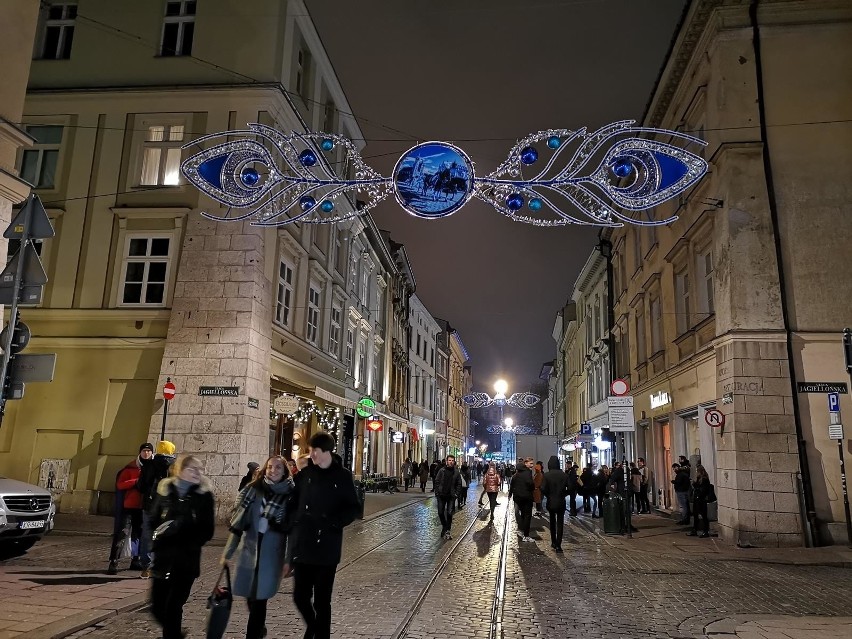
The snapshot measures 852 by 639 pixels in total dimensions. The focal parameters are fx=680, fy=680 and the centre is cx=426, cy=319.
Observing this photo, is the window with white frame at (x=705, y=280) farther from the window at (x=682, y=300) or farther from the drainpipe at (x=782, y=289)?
the drainpipe at (x=782, y=289)

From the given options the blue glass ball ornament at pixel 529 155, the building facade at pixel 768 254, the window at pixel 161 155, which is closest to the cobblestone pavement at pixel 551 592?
the building facade at pixel 768 254

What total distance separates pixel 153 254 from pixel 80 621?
44.6 ft

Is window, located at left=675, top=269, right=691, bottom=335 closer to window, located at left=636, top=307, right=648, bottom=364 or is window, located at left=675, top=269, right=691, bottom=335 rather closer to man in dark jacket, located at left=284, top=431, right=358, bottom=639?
window, located at left=636, top=307, right=648, bottom=364

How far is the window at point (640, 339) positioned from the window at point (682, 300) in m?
4.82

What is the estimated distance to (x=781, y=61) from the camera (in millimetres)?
16812

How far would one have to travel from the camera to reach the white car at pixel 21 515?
10094mm

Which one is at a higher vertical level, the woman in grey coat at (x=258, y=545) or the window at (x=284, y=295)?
the window at (x=284, y=295)

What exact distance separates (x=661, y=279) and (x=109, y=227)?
56.4 ft

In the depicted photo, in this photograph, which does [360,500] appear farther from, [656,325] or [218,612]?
[656,325]

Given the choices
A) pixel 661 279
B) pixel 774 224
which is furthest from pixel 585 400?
pixel 774 224

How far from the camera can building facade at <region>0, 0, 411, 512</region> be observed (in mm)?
17516

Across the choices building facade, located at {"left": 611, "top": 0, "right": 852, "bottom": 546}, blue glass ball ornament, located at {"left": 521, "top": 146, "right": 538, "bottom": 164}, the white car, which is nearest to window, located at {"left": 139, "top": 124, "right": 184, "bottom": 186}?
the white car

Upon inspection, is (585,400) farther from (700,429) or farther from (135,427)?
(135,427)

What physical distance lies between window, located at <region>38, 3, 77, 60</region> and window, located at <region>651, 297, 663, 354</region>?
811 inches
